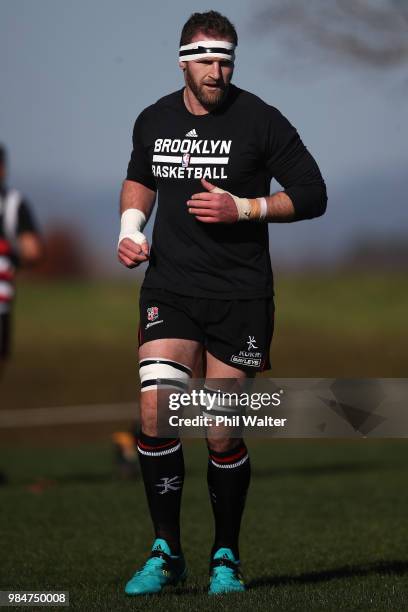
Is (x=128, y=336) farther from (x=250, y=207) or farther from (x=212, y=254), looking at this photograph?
(x=250, y=207)

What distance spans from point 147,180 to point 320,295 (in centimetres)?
3530

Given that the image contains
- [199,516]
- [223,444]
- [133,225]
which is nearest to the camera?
[223,444]

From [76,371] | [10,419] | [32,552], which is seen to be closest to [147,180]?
[32,552]

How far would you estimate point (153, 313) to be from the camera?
19.1 ft

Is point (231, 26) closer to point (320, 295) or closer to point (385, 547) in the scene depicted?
point (385, 547)

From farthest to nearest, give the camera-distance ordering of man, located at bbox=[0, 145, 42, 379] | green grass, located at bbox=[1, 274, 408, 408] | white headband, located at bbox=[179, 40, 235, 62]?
green grass, located at bbox=[1, 274, 408, 408]
man, located at bbox=[0, 145, 42, 379]
white headband, located at bbox=[179, 40, 235, 62]

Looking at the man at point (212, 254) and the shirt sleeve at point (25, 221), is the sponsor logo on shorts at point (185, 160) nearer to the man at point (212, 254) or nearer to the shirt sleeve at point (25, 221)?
the man at point (212, 254)

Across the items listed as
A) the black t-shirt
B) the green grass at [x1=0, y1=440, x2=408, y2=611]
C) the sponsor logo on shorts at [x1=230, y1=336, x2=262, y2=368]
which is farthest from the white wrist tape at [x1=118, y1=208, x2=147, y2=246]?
the green grass at [x1=0, y1=440, x2=408, y2=611]

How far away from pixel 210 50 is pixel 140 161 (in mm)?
713

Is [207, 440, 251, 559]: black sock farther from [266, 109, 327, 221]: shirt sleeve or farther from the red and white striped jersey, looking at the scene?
the red and white striped jersey

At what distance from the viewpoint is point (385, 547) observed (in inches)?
290

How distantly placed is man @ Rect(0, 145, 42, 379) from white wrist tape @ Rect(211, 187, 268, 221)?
4.58 metres

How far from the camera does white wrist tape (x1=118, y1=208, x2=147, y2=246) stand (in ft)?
19.1

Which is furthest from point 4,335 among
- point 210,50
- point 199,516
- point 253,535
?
point 210,50
